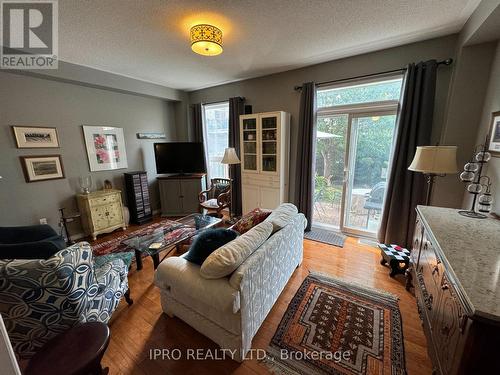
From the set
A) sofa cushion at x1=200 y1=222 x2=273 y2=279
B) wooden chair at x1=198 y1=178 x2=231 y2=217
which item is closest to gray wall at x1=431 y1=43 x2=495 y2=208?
sofa cushion at x1=200 y1=222 x2=273 y2=279

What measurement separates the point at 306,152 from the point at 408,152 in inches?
50.9

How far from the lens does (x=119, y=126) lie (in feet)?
12.3

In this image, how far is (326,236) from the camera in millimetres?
3242

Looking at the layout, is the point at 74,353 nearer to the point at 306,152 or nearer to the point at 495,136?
the point at 306,152

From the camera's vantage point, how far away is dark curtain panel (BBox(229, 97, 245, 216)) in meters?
3.76

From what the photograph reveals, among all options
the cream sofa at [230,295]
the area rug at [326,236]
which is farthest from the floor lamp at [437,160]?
the area rug at [326,236]

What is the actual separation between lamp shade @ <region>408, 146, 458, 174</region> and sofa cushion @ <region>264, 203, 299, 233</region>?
1.26 m

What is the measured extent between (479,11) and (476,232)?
75.3 inches

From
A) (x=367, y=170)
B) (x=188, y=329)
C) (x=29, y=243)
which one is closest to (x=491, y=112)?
(x=367, y=170)

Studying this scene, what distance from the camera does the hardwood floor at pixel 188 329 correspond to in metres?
1.39

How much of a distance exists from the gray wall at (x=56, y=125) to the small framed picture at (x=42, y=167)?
62 mm

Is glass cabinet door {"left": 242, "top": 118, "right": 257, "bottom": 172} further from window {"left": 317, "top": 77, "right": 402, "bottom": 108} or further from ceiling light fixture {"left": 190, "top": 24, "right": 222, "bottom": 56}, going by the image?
ceiling light fixture {"left": 190, "top": 24, "right": 222, "bottom": 56}

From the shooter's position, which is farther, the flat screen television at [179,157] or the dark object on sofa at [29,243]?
the flat screen television at [179,157]

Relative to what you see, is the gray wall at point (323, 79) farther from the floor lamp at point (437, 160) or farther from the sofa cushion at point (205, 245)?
the sofa cushion at point (205, 245)
